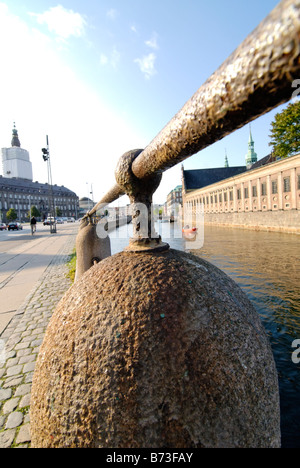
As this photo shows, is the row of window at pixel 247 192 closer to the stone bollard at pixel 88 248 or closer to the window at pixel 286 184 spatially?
the window at pixel 286 184

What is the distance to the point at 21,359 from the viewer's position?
3.73 meters

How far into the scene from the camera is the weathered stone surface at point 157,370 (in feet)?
3.33

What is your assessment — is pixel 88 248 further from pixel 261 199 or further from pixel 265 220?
pixel 261 199

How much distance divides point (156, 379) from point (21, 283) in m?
8.16

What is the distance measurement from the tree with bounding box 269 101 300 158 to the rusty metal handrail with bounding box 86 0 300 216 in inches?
1461

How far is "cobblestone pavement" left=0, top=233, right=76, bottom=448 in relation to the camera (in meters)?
2.47

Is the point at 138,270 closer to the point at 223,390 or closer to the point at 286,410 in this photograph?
the point at 223,390

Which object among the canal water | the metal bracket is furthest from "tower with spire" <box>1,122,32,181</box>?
the metal bracket

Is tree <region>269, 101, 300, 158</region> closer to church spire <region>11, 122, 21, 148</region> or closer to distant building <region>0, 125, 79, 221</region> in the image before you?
distant building <region>0, 125, 79, 221</region>

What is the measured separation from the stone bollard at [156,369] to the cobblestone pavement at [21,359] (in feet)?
5.11

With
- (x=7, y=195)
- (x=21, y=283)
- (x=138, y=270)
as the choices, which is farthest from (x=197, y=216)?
(x=7, y=195)

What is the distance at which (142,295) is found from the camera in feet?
3.89

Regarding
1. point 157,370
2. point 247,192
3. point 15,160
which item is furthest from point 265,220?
point 15,160

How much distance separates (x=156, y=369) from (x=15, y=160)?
→ 138 meters
